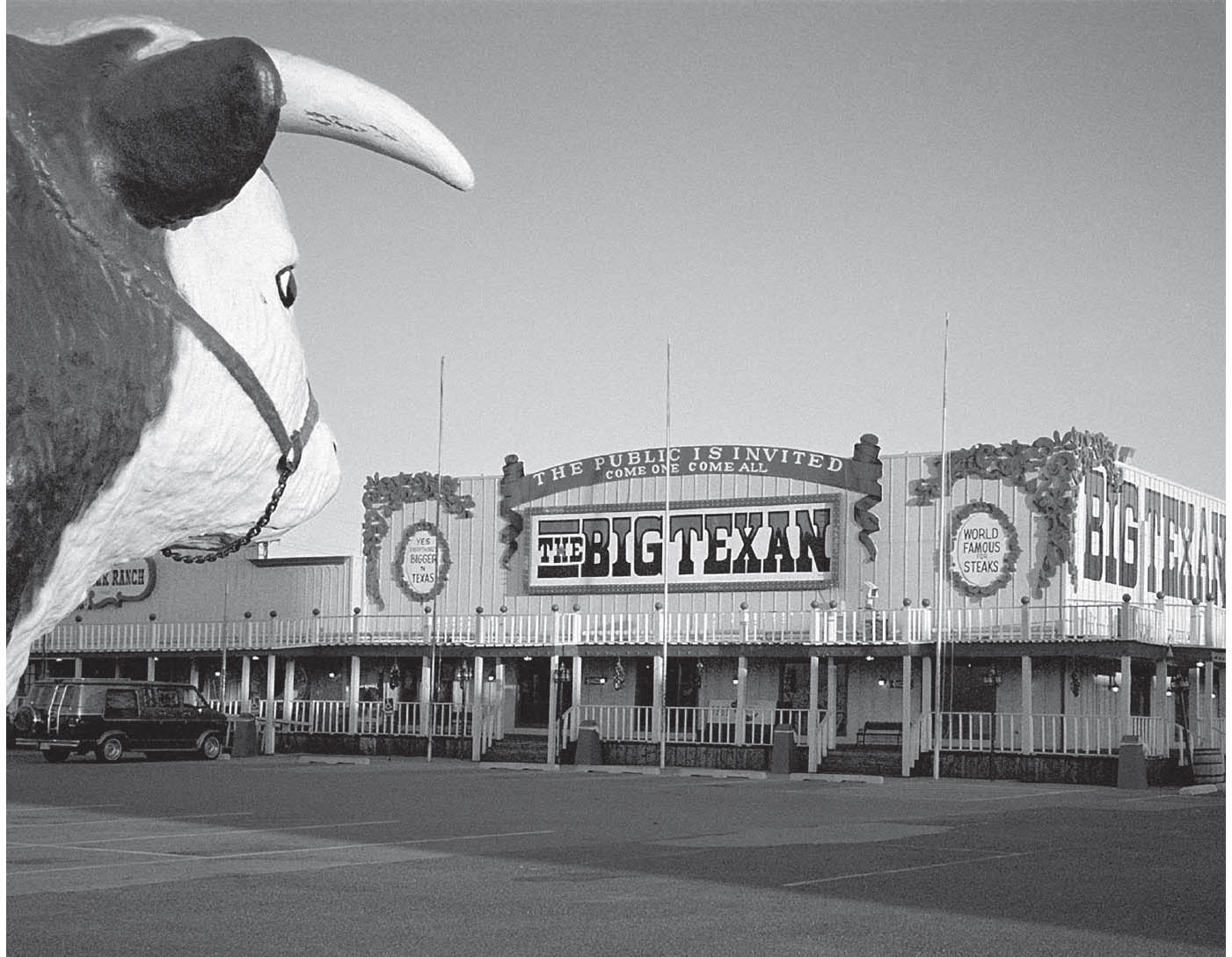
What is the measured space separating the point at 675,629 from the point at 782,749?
446 centimetres

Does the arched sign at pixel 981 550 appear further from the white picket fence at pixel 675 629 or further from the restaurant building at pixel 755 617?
the white picket fence at pixel 675 629

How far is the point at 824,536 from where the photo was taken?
32.2 m

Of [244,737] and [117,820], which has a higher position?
[117,820]

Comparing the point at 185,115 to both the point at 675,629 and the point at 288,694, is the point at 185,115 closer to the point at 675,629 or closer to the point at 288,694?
the point at 675,629

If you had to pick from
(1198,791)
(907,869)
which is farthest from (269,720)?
(907,869)

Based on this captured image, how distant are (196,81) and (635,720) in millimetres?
30084

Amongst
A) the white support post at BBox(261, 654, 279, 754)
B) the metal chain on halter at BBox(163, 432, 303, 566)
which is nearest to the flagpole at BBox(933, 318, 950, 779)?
the white support post at BBox(261, 654, 279, 754)

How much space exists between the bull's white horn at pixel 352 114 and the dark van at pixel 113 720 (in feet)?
96.0

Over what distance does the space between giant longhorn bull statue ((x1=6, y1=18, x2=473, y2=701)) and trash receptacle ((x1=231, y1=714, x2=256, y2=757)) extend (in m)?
31.9

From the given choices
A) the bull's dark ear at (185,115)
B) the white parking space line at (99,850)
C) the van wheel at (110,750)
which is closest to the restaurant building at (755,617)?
the van wheel at (110,750)

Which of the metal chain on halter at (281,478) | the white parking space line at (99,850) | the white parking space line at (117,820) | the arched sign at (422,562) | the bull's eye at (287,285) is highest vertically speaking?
the arched sign at (422,562)

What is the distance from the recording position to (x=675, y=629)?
32125 millimetres

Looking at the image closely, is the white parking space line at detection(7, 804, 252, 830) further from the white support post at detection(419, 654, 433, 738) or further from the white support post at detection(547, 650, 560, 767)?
the white support post at detection(419, 654, 433, 738)

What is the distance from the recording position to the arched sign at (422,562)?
3641 centimetres
